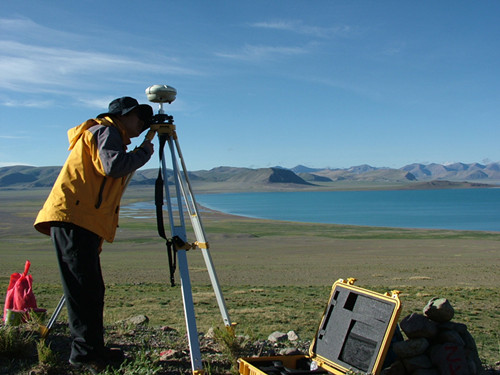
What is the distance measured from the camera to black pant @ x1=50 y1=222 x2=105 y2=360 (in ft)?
9.99

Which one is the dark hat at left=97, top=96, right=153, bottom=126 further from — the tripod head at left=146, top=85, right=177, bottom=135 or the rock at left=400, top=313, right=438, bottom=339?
the rock at left=400, top=313, right=438, bottom=339

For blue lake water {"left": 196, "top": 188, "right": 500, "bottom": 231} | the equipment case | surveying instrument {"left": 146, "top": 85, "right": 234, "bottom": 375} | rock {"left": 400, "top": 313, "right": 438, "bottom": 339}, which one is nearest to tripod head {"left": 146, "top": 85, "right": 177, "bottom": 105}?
surveying instrument {"left": 146, "top": 85, "right": 234, "bottom": 375}

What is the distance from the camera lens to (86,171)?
3070 mm

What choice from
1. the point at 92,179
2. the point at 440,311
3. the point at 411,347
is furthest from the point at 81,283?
the point at 440,311

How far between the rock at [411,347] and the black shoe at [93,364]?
1.91 m

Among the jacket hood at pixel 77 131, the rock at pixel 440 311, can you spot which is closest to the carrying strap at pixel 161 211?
the jacket hood at pixel 77 131

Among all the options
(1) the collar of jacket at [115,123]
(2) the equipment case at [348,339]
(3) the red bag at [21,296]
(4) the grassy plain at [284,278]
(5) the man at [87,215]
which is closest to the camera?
(2) the equipment case at [348,339]

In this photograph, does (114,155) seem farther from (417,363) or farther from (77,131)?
(417,363)

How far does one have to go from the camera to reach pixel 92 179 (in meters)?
3.09

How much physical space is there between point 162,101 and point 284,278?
38.8 ft

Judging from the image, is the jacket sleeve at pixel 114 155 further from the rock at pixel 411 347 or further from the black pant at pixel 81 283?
the rock at pixel 411 347

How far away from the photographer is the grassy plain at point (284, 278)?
775cm

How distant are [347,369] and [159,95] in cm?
224

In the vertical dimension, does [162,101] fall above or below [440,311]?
above
